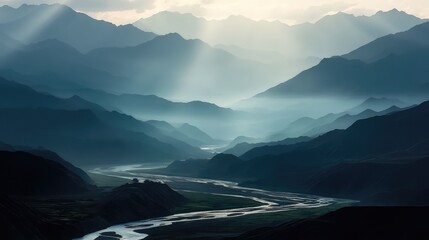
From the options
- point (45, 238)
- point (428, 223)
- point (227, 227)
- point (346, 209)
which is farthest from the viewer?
point (227, 227)

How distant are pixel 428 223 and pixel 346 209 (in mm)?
15431

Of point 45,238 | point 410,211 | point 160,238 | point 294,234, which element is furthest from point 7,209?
point 410,211

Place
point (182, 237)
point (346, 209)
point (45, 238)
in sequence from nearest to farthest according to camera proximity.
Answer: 1. point (346, 209)
2. point (45, 238)
3. point (182, 237)

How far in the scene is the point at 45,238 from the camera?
142 meters

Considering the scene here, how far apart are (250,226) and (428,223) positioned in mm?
63787

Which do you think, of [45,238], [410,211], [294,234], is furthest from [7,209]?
[410,211]

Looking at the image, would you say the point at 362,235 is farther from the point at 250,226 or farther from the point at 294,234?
the point at 250,226

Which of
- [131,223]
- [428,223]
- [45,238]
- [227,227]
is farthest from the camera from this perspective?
[131,223]

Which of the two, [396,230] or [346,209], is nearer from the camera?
[396,230]

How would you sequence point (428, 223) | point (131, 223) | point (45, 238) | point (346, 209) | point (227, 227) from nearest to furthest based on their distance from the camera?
point (428, 223) < point (346, 209) < point (45, 238) < point (227, 227) < point (131, 223)

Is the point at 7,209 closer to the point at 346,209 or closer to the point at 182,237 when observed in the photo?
the point at 182,237

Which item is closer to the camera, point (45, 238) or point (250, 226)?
point (45, 238)

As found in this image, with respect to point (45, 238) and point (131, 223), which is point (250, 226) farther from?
point (45, 238)

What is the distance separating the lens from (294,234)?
12262cm
